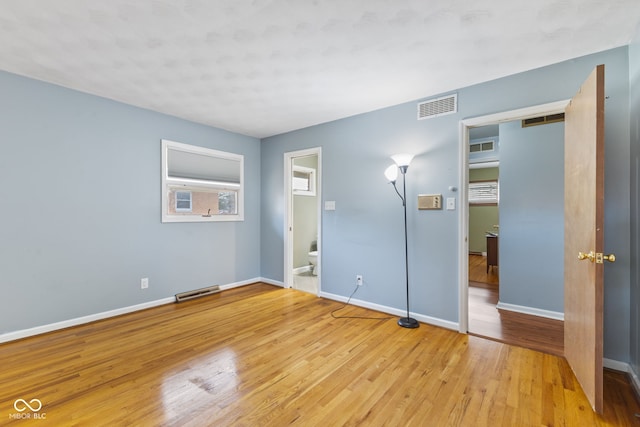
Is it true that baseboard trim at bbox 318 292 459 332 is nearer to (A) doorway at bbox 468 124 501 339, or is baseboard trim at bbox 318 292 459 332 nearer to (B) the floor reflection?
(A) doorway at bbox 468 124 501 339

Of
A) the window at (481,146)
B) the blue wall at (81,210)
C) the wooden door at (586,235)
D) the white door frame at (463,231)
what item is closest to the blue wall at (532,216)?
the white door frame at (463,231)

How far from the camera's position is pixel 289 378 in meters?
2.10

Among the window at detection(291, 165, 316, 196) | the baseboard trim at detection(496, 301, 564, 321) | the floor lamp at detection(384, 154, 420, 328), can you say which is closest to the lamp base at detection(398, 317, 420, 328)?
the floor lamp at detection(384, 154, 420, 328)

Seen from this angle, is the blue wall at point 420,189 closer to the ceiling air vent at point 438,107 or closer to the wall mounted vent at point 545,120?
the ceiling air vent at point 438,107

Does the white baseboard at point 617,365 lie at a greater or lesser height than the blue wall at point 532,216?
lesser

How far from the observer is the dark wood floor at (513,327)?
265 cm

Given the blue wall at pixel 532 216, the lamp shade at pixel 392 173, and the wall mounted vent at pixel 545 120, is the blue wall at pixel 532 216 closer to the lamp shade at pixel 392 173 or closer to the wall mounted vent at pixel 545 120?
the wall mounted vent at pixel 545 120

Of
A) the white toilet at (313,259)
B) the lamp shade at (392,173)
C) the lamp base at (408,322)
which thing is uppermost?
the lamp shade at (392,173)

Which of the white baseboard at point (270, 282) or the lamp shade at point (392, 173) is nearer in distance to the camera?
the lamp shade at point (392, 173)

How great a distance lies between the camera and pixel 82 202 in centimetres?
305

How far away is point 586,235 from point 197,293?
4.26 metres

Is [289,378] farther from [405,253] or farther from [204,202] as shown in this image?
[204,202]
